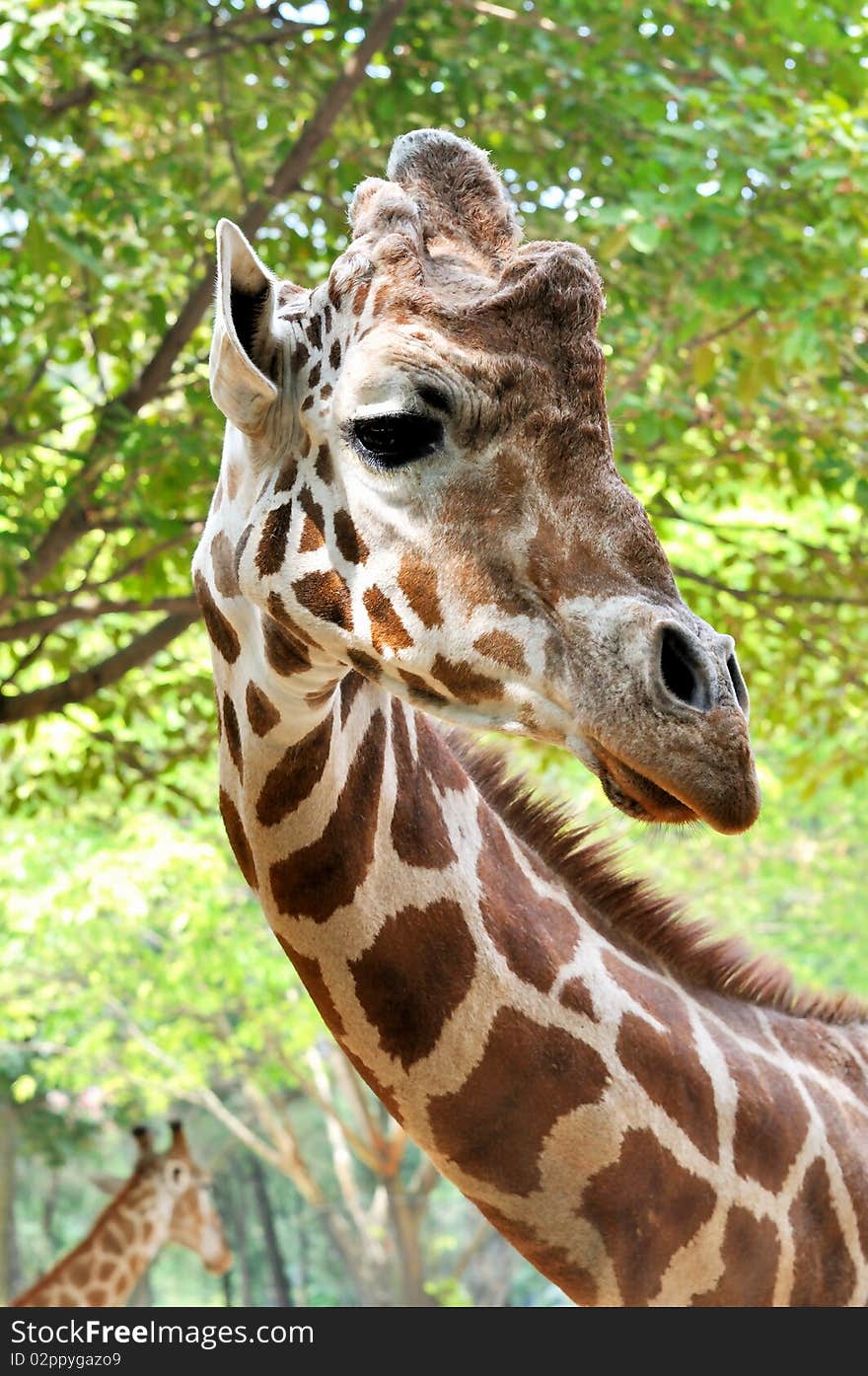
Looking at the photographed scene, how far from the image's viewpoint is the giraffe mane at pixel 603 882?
256 cm

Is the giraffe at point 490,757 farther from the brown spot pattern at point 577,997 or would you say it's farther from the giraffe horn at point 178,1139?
the giraffe horn at point 178,1139

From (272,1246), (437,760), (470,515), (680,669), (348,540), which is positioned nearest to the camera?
(680,669)

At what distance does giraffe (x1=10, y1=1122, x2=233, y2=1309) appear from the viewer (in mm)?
7902

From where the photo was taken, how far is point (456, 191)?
7.07ft

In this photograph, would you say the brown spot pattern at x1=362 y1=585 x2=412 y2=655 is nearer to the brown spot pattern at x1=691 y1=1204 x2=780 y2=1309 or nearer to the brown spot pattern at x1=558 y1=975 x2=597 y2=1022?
the brown spot pattern at x1=558 y1=975 x2=597 y2=1022

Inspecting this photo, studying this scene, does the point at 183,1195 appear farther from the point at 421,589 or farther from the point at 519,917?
the point at 421,589

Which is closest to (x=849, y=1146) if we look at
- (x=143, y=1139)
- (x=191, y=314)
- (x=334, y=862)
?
(x=334, y=862)

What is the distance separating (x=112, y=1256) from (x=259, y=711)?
7216 millimetres

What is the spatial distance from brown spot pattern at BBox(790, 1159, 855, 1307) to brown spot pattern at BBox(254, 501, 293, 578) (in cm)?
141

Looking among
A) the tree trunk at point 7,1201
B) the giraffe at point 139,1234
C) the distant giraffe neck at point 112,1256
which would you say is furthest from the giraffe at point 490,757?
the tree trunk at point 7,1201

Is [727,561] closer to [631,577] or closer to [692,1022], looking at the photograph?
[692,1022]

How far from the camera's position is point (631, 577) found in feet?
5.65

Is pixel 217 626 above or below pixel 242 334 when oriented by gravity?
below
